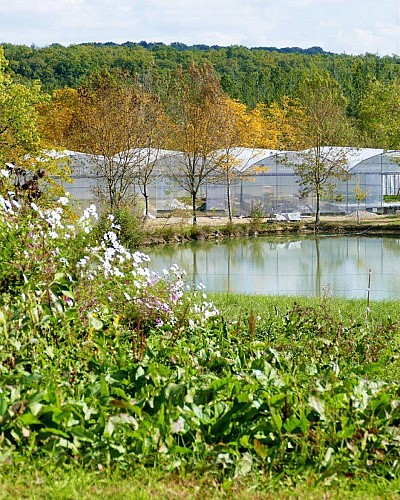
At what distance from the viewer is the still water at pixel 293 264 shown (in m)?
16.4

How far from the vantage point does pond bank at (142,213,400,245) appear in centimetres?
2850

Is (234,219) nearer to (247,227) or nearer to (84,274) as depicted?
(247,227)

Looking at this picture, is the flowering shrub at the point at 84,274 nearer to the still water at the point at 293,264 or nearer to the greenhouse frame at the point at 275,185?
the still water at the point at 293,264

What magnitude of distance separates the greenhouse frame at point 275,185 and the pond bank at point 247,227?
1.87m

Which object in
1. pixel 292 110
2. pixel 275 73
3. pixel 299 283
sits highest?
pixel 275 73

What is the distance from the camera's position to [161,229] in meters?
28.5

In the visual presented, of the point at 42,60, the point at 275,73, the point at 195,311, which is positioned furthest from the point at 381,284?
the point at 42,60

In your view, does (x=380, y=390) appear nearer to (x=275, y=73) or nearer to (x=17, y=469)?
(x=17, y=469)

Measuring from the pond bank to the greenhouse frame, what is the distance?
187cm

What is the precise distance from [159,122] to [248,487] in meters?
30.0

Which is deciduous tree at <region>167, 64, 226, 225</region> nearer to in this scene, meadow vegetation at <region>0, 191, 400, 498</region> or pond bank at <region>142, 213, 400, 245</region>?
pond bank at <region>142, 213, 400, 245</region>

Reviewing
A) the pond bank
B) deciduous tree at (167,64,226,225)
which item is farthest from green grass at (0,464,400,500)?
deciduous tree at (167,64,226,225)

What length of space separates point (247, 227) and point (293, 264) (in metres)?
9.33

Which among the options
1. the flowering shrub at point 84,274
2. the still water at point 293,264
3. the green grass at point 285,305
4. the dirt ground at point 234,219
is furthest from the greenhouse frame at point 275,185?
the flowering shrub at point 84,274
